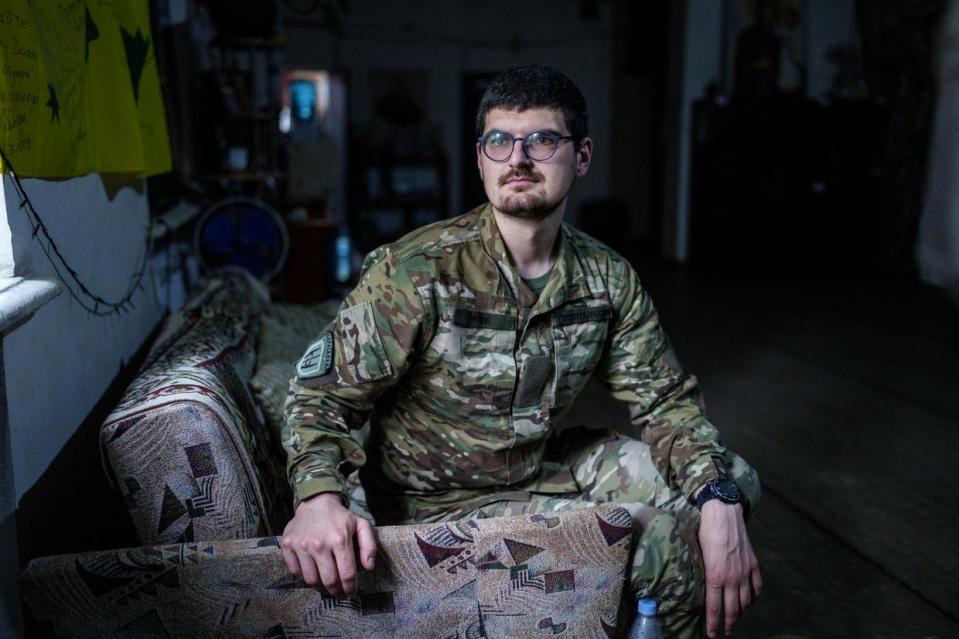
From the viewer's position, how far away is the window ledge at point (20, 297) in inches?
46.7

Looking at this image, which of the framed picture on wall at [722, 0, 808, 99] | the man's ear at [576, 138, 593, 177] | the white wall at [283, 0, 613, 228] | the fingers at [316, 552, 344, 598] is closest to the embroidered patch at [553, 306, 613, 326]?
the man's ear at [576, 138, 593, 177]

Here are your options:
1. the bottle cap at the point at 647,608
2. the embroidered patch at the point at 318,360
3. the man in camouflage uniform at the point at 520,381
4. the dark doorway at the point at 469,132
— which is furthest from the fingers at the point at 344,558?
the dark doorway at the point at 469,132

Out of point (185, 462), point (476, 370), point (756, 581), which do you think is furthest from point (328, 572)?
point (756, 581)

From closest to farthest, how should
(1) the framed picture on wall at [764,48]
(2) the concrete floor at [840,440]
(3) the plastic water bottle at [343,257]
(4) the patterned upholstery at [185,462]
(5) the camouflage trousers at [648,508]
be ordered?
(4) the patterned upholstery at [185,462] → (5) the camouflage trousers at [648,508] → (2) the concrete floor at [840,440] → (3) the plastic water bottle at [343,257] → (1) the framed picture on wall at [764,48]

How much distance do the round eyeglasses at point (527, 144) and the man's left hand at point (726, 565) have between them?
2.22 ft

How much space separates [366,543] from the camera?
1289mm

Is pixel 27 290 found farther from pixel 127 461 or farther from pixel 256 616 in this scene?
pixel 256 616

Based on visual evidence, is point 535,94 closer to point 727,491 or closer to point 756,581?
point 727,491

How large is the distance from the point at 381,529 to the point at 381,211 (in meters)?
8.29

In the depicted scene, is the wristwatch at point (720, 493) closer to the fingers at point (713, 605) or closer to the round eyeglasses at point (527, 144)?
the fingers at point (713, 605)

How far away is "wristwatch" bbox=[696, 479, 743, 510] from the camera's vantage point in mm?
1487

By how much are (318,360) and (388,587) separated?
42 cm

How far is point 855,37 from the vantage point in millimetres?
7277

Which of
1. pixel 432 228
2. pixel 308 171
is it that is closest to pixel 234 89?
pixel 308 171
